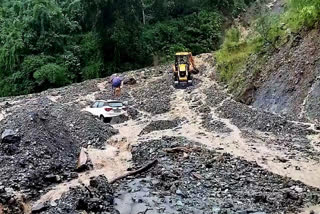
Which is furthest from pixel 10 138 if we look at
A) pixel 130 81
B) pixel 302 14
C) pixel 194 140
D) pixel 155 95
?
pixel 130 81

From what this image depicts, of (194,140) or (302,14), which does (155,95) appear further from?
(194,140)

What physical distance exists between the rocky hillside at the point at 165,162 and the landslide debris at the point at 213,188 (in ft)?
0.09

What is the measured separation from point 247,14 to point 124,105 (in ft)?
69.3

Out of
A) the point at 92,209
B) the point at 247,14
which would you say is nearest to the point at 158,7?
the point at 247,14

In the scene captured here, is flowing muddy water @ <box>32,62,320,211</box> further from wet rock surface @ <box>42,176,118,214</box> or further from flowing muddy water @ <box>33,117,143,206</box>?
wet rock surface @ <box>42,176,118,214</box>

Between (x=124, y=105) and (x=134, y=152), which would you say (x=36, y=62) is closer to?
(x=124, y=105)

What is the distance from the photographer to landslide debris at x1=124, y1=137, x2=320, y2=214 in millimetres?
12625

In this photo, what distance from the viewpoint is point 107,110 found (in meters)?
25.9

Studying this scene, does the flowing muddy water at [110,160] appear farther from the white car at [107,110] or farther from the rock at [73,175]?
the white car at [107,110]

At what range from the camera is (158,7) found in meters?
45.5

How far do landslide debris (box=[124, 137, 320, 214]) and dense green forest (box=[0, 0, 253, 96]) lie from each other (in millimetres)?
25032

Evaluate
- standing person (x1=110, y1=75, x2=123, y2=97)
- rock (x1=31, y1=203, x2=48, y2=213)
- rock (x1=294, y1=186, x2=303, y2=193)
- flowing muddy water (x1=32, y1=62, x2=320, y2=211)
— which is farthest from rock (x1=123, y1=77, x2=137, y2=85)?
rock (x1=294, y1=186, x2=303, y2=193)

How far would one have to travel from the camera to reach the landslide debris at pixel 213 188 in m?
12.6

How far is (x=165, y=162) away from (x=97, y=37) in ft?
88.6
